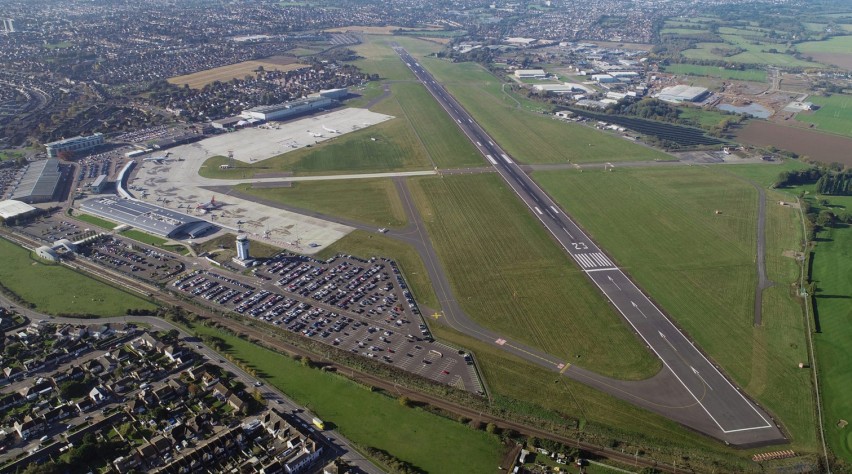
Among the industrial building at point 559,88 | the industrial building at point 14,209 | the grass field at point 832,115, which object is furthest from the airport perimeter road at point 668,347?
the grass field at point 832,115

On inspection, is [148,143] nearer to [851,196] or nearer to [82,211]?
[82,211]

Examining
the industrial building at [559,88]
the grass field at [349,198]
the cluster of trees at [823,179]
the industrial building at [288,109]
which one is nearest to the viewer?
the grass field at [349,198]

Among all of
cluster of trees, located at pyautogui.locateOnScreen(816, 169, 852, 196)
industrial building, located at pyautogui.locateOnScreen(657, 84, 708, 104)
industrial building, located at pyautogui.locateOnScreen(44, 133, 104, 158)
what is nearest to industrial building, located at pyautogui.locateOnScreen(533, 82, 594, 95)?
industrial building, located at pyautogui.locateOnScreen(657, 84, 708, 104)

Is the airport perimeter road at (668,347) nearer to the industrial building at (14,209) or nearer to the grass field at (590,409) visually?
the grass field at (590,409)

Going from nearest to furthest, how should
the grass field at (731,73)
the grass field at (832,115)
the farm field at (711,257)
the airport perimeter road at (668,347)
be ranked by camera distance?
the airport perimeter road at (668,347), the farm field at (711,257), the grass field at (832,115), the grass field at (731,73)

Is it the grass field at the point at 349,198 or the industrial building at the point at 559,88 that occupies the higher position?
the industrial building at the point at 559,88

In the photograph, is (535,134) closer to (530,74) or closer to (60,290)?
(530,74)
